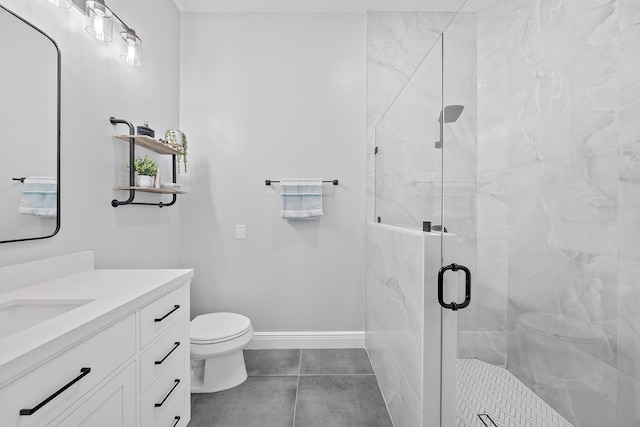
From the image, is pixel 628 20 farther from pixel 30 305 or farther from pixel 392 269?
pixel 30 305

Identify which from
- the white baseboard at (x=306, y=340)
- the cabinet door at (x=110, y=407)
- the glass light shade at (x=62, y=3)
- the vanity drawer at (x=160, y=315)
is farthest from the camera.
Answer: the white baseboard at (x=306, y=340)

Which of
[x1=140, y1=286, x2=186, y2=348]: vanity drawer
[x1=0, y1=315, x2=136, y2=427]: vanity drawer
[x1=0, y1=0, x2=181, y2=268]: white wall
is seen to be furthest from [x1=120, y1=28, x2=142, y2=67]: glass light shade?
[x1=0, y1=315, x2=136, y2=427]: vanity drawer

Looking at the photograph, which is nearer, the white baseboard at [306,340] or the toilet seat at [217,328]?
the toilet seat at [217,328]

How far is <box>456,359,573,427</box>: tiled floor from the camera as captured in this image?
3.32 ft

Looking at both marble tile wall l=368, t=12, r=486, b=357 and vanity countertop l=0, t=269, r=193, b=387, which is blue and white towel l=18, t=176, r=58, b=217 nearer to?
vanity countertop l=0, t=269, r=193, b=387

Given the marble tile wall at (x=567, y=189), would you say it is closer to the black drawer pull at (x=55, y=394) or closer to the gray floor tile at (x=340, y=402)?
the gray floor tile at (x=340, y=402)

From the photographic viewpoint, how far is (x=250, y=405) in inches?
61.9

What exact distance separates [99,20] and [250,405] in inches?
81.7

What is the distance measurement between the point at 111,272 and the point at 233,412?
99cm

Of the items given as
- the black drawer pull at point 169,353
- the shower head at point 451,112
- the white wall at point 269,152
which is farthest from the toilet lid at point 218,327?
the shower head at point 451,112

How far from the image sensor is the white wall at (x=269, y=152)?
2207 mm

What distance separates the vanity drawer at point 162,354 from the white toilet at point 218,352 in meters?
0.39

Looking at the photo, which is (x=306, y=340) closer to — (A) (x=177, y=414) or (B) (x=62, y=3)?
(A) (x=177, y=414)

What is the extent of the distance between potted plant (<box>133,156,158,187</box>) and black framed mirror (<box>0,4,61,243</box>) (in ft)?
1.33
